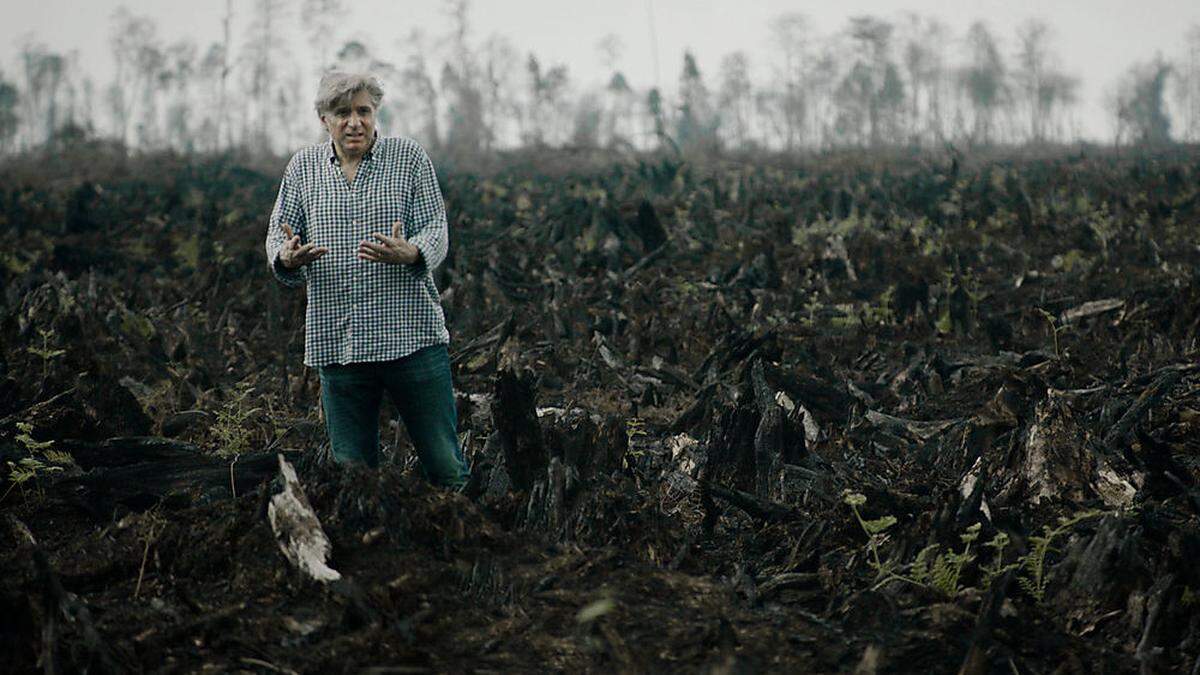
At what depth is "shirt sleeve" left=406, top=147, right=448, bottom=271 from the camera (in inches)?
128

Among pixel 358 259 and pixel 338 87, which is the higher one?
pixel 338 87

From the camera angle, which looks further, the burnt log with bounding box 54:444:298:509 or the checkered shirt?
the burnt log with bounding box 54:444:298:509

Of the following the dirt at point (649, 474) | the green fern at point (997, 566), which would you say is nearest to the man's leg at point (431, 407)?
the dirt at point (649, 474)

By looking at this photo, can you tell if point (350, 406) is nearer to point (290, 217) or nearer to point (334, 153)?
point (290, 217)

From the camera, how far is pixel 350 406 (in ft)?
11.0

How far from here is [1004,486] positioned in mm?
3734

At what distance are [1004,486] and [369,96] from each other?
9.01ft

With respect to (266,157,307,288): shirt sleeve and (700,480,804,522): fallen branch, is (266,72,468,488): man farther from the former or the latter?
(700,480,804,522): fallen branch

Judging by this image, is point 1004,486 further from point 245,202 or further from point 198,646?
point 245,202

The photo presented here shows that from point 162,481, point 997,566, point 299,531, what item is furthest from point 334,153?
point 997,566

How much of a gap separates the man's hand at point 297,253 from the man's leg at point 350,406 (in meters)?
0.40

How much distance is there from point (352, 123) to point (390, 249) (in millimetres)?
478

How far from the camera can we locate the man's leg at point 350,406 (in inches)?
130

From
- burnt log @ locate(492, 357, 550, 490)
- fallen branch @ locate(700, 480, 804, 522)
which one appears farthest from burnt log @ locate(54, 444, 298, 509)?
fallen branch @ locate(700, 480, 804, 522)
